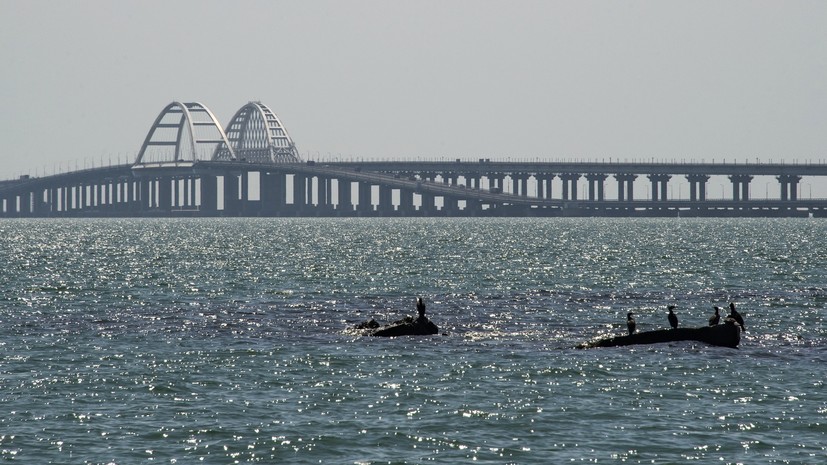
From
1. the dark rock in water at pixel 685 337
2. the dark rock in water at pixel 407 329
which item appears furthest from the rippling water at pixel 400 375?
the dark rock in water at pixel 407 329

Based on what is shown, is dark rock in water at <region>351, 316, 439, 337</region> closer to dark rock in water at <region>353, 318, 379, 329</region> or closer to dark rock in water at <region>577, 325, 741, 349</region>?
dark rock in water at <region>353, 318, 379, 329</region>

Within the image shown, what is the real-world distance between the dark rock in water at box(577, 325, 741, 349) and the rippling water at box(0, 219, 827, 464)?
1.81 feet

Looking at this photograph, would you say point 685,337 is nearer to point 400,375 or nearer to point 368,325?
point 368,325

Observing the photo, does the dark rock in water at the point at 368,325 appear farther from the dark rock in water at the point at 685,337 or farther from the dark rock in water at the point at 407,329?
the dark rock in water at the point at 685,337

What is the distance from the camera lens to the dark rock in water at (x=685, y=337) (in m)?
41.8

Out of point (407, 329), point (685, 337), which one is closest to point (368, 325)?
point (407, 329)

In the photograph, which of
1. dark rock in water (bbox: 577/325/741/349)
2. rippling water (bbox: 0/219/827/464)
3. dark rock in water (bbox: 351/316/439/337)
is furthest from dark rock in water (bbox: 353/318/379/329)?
dark rock in water (bbox: 577/325/741/349)

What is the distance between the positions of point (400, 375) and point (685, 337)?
10.7 meters

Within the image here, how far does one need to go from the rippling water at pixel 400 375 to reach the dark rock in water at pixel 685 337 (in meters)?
0.55

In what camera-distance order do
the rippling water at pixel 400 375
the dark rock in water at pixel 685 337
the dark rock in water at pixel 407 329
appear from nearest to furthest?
the rippling water at pixel 400 375 → the dark rock in water at pixel 685 337 → the dark rock in water at pixel 407 329

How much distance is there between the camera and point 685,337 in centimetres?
4275

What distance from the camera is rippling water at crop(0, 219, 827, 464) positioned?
27484 millimetres

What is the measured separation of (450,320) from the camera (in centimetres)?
5100

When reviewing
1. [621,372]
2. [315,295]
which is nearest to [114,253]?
[315,295]
